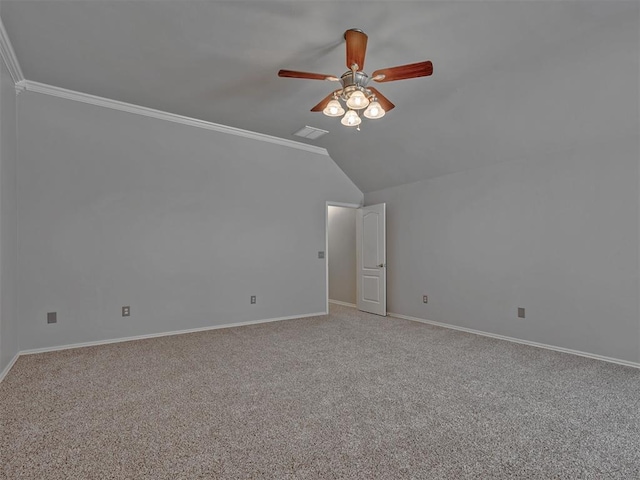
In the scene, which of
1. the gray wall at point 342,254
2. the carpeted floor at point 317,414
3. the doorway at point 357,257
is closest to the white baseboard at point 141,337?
the carpeted floor at point 317,414

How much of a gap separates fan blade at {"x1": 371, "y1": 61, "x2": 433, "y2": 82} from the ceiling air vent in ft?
8.29

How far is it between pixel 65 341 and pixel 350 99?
13.3ft

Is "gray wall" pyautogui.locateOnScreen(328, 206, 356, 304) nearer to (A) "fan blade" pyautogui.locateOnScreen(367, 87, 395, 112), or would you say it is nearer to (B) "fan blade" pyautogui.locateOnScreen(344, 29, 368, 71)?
(A) "fan blade" pyautogui.locateOnScreen(367, 87, 395, 112)

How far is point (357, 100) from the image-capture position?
8.69 ft

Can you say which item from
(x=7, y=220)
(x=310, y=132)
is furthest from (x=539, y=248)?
(x=7, y=220)

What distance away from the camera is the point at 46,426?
221cm

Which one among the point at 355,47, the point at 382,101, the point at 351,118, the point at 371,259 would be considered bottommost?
the point at 371,259

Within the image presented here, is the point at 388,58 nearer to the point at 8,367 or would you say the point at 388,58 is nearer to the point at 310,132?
the point at 310,132

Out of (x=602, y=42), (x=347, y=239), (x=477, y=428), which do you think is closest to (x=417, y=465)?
(x=477, y=428)

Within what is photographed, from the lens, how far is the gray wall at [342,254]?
278 inches

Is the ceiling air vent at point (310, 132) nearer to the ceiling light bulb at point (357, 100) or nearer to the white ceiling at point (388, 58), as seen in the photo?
the white ceiling at point (388, 58)

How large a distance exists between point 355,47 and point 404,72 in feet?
1.43

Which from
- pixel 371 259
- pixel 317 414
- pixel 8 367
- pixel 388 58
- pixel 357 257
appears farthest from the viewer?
pixel 357 257

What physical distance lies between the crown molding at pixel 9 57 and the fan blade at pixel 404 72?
3.07 meters
